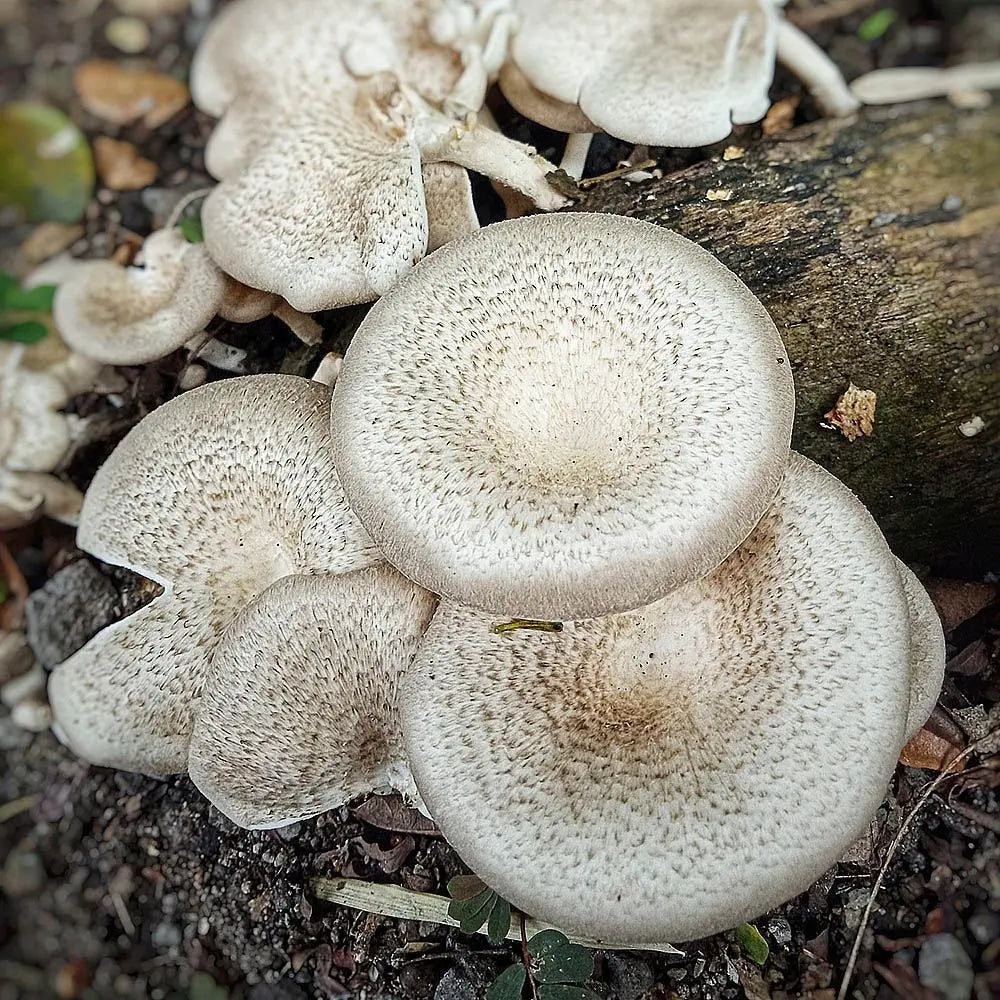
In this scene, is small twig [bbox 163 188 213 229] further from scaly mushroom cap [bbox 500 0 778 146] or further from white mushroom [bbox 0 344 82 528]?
scaly mushroom cap [bbox 500 0 778 146]

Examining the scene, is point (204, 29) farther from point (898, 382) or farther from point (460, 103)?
point (898, 382)

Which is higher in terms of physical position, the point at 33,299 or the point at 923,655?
Result: the point at 33,299

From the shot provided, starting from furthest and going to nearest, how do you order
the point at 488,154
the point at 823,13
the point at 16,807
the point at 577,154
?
the point at 823,13 → the point at 16,807 → the point at 577,154 → the point at 488,154

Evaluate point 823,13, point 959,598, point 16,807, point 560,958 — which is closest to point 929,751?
point 959,598

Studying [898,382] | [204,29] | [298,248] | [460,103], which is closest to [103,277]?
[298,248]

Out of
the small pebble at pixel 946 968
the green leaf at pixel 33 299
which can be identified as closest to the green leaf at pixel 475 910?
the small pebble at pixel 946 968

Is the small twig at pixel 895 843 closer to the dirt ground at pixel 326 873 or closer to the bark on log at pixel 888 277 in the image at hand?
the dirt ground at pixel 326 873

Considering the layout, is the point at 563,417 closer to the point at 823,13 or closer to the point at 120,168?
the point at 823,13

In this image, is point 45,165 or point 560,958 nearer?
point 560,958
